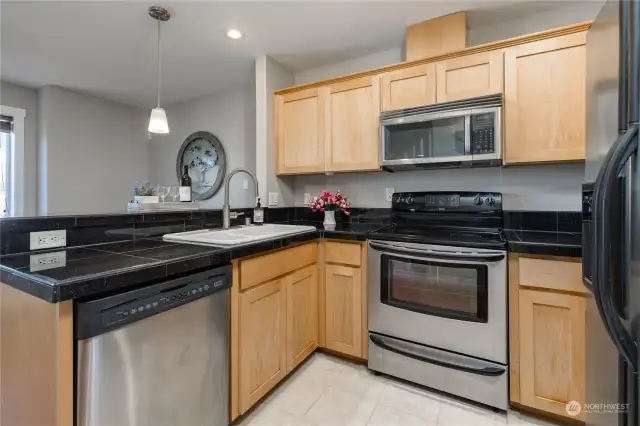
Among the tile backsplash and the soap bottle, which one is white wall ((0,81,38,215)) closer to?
the soap bottle

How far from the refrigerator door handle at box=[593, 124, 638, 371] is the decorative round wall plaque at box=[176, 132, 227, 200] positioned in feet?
11.1

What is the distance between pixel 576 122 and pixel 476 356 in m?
1.41

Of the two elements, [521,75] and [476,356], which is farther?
[521,75]

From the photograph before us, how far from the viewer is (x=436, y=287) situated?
1738 millimetres

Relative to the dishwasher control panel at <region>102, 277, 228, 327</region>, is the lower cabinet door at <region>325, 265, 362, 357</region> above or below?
below

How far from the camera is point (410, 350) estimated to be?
181cm

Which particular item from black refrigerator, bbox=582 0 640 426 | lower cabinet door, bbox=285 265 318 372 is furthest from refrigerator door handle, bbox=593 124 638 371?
lower cabinet door, bbox=285 265 318 372

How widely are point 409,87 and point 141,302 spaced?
202cm

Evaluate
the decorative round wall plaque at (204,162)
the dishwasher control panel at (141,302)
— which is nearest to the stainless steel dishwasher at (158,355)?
the dishwasher control panel at (141,302)

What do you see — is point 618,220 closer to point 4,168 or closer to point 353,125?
point 353,125

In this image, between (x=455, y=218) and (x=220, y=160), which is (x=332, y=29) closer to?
(x=455, y=218)

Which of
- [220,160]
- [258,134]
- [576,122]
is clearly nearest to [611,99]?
[576,122]

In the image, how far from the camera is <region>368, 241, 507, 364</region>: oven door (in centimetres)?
159

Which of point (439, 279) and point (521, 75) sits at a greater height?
point (521, 75)
